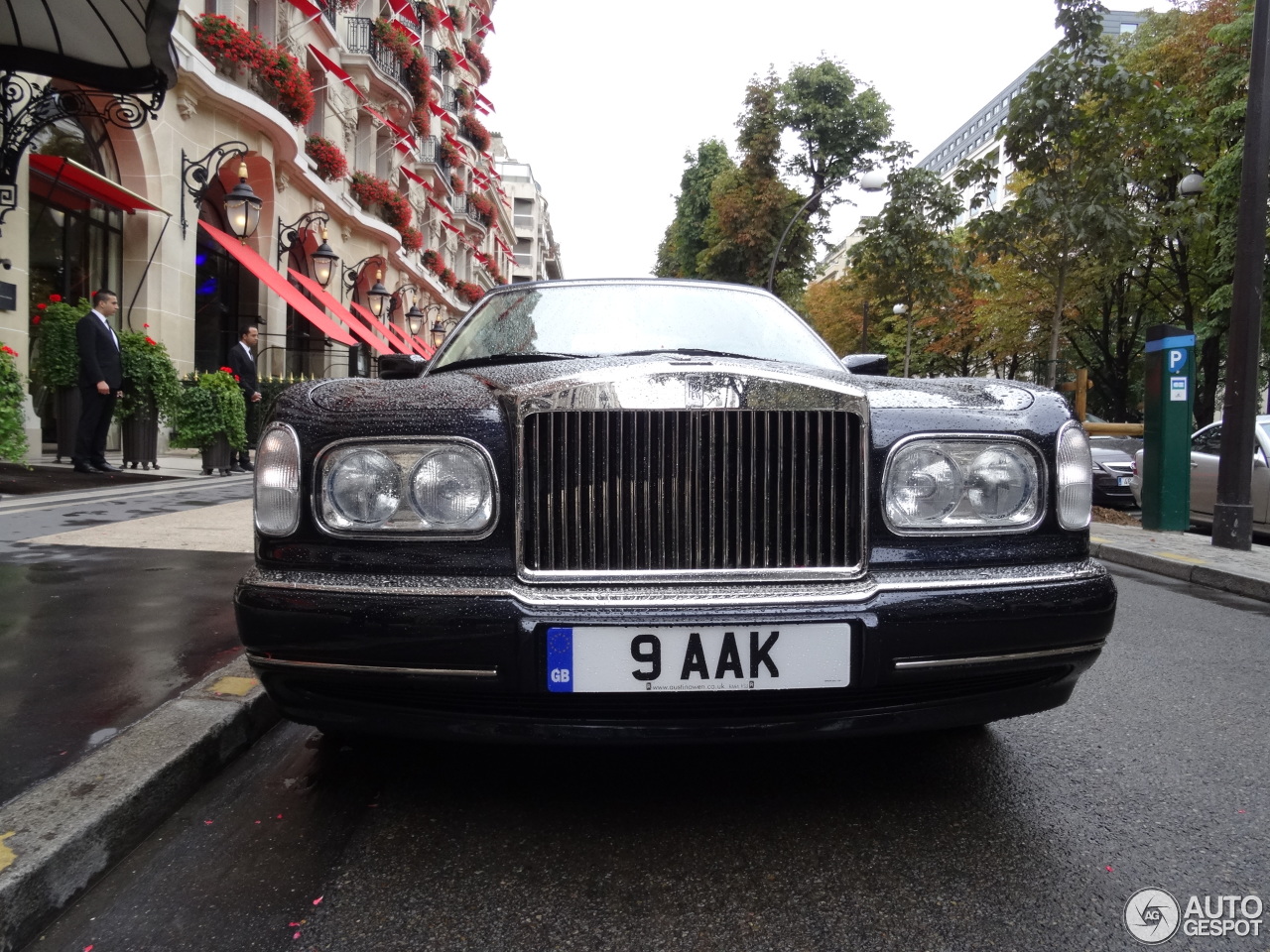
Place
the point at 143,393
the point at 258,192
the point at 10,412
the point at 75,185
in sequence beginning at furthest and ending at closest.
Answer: the point at 258,192 < the point at 75,185 < the point at 143,393 < the point at 10,412

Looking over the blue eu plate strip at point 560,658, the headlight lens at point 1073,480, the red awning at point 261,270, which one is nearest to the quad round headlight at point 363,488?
the blue eu plate strip at point 560,658

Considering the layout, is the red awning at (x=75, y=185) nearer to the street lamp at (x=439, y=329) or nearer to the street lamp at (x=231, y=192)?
the street lamp at (x=231, y=192)

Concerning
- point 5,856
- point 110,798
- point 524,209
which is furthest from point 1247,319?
point 524,209

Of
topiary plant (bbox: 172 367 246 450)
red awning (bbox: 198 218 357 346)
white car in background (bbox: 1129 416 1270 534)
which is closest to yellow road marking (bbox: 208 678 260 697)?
white car in background (bbox: 1129 416 1270 534)

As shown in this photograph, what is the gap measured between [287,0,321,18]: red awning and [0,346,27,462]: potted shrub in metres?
13.6

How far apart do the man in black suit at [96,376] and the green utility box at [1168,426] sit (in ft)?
32.5

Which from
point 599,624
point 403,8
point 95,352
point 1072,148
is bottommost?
point 599,624

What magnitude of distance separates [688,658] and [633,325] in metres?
1.63

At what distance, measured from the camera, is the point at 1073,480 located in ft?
7.45

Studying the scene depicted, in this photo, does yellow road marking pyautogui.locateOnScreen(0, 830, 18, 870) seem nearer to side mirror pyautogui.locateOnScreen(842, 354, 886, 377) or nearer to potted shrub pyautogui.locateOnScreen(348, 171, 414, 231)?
side mirror pyautogui.locateOnScreen(842, 354, 886, 377)

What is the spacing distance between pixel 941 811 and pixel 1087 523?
792mm

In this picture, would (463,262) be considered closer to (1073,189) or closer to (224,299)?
(224,299)

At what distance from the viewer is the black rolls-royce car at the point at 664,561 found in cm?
195

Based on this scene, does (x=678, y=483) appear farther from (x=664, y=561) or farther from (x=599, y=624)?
(x=599, y=624)
